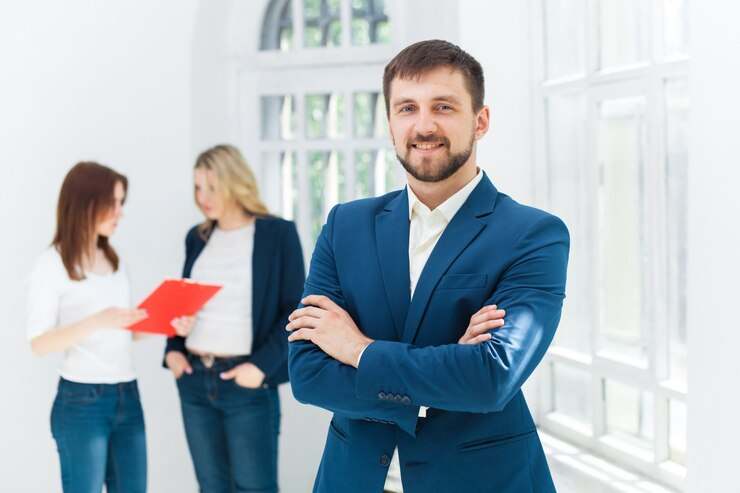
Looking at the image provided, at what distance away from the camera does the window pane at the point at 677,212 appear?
104 inches

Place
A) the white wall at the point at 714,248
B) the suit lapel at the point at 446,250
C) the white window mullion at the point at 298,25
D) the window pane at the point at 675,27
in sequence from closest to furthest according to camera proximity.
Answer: the suit lapel at the point at 446,250 → the white wall at the point at 714,248 → the window pane at the point at 675,27 → the white window mullion at the point at 298,25

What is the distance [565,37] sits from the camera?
10.7ft

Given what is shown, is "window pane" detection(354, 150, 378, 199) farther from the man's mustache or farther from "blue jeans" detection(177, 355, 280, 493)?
the man's mustache

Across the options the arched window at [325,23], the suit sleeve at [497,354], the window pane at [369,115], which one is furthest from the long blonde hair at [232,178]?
the suit sleeve at [497,354]

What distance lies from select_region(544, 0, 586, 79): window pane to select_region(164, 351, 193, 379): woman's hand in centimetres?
177

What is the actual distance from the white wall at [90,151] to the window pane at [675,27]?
7.80ft

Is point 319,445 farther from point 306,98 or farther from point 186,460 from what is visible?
point 306,98

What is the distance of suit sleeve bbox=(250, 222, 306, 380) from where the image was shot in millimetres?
3178

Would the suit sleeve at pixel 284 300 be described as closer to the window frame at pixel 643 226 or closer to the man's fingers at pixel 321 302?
the window frame at pixel 643 226

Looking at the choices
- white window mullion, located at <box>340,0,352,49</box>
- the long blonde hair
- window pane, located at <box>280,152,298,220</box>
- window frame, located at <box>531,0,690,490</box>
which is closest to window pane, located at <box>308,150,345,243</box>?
window pane, located at <box>280,152,298,220</box>

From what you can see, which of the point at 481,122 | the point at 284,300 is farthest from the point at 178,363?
the point at 481,122

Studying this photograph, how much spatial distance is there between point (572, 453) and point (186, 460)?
209cm

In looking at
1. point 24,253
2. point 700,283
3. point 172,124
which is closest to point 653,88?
point 700,283

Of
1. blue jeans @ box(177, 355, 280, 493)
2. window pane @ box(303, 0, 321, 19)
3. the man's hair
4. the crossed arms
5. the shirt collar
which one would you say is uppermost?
window pane @ box(303, 0, 321, 19)
